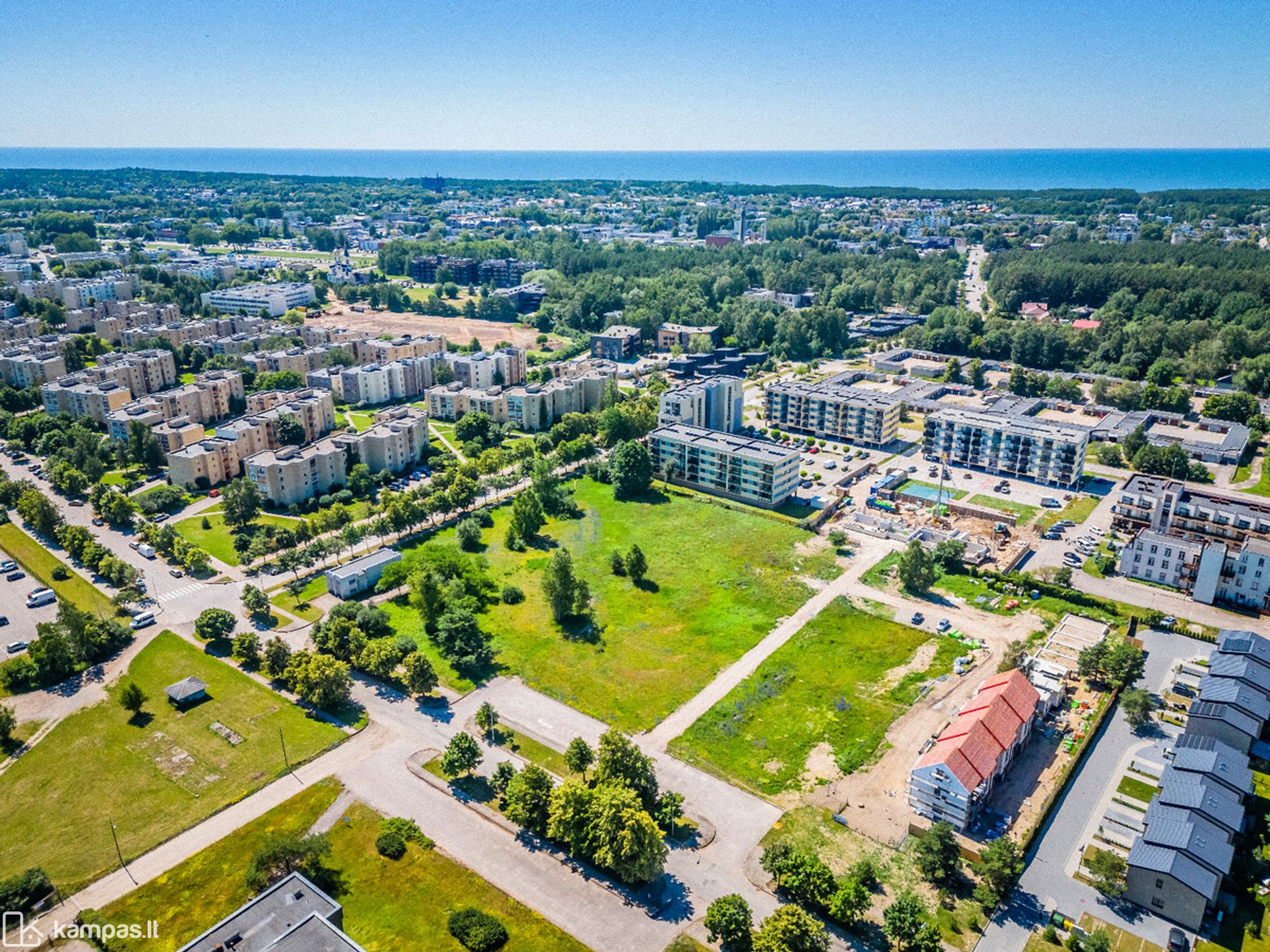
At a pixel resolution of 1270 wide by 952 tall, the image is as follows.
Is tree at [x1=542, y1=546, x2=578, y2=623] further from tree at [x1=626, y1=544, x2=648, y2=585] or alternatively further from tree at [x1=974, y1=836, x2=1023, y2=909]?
tree at [x1=974, y1=836, x2=1023, y2=909]

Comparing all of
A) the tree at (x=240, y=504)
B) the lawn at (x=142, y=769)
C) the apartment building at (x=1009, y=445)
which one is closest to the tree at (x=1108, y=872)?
the lawn at (x=142, y=769)

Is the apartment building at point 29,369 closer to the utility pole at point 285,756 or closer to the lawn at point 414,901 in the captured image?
the utility pole at point 285,756

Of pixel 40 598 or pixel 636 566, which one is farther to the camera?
pixel 636 566

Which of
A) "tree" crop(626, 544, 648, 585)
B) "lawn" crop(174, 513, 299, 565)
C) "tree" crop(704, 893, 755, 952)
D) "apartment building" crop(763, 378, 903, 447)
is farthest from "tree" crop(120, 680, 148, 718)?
"apartment building" crop(763, 378, 903, 447)

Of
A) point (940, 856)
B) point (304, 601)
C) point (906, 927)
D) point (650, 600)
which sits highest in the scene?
point (906, 927)

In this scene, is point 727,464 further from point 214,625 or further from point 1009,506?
point 214,625

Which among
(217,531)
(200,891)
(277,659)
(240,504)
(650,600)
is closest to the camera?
(200,891)

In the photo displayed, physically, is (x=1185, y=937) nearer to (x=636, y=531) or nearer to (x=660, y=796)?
(x=660, y=796)

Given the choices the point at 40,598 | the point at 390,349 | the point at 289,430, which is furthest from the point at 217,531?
the point at 390,349

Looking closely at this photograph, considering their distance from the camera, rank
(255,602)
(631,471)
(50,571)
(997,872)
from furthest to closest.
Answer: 1. (631,471)
2. (50,571)
3. (255,602)
4. (997,872)
